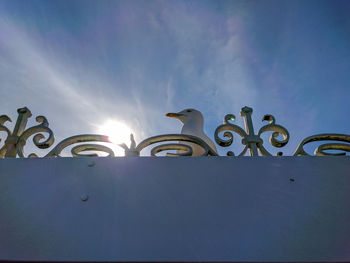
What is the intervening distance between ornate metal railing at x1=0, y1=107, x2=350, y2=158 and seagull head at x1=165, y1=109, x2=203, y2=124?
310 mm

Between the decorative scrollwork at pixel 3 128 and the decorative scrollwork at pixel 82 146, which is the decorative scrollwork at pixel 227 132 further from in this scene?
the decorative scrollwork at pixel 3 128

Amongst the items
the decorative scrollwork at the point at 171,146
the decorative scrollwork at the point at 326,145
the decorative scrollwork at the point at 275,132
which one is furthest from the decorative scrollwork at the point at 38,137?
the decorative scrollwork at the point at 326,145

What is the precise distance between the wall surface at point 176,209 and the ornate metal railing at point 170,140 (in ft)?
0.40

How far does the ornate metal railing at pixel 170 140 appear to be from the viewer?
48.3 inches

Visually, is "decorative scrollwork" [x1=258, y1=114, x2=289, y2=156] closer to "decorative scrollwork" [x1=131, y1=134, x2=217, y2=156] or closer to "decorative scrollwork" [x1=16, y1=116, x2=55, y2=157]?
"decorative scrollwork" [x1=131, y1=134, x2=217, y2=156]

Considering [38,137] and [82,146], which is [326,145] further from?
[38,137]

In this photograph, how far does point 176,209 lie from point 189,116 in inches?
36.4

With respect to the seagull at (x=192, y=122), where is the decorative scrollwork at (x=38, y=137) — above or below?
below

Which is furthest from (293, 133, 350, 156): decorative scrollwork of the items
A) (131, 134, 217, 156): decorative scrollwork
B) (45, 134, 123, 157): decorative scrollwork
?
(45, 134, 123, 157): decorative scrollwork

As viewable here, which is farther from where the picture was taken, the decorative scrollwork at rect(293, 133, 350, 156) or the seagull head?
the seagull head

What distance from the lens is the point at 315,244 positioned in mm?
890

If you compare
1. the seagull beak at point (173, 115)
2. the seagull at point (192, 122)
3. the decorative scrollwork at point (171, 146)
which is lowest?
the decorative scrollwork at point (171, 146)

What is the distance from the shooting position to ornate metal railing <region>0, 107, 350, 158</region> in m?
1.23

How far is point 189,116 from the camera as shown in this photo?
1.73 metres
